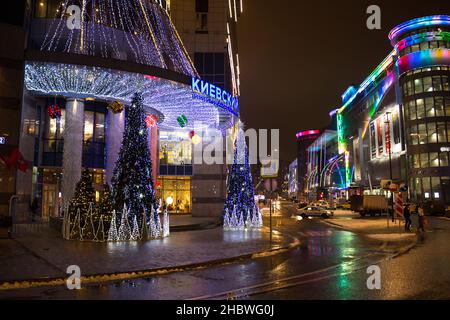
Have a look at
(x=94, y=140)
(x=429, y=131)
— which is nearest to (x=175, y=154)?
(x=94, y=140)

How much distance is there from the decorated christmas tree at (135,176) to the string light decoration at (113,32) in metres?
11.0

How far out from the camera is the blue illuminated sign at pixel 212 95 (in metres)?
24.1

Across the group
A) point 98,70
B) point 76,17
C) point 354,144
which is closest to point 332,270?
point 98,70

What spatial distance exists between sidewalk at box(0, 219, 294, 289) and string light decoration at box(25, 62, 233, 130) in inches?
362

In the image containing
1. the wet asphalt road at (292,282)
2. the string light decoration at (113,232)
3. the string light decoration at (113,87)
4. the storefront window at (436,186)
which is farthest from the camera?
the storefront window at (436,186)

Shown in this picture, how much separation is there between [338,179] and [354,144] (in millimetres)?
25653

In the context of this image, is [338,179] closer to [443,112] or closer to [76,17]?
[443,112]

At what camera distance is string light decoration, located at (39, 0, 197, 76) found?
98.3ft

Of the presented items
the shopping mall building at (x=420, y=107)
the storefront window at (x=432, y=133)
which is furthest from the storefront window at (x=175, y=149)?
the storefront window at (x=432, y=133)

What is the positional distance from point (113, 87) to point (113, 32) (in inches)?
354

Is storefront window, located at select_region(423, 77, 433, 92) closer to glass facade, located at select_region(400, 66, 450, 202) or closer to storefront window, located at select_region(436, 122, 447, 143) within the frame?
glass facade, located at select_region(400, 66, 450, 202)

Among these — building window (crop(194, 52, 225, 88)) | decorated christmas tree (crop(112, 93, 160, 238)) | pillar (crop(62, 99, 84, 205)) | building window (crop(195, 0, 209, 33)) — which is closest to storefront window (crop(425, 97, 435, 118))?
building window (crop(194, 52, 225, 88))

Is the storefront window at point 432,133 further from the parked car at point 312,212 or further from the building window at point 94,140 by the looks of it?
the building window at point 94,140

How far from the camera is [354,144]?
321 feet
